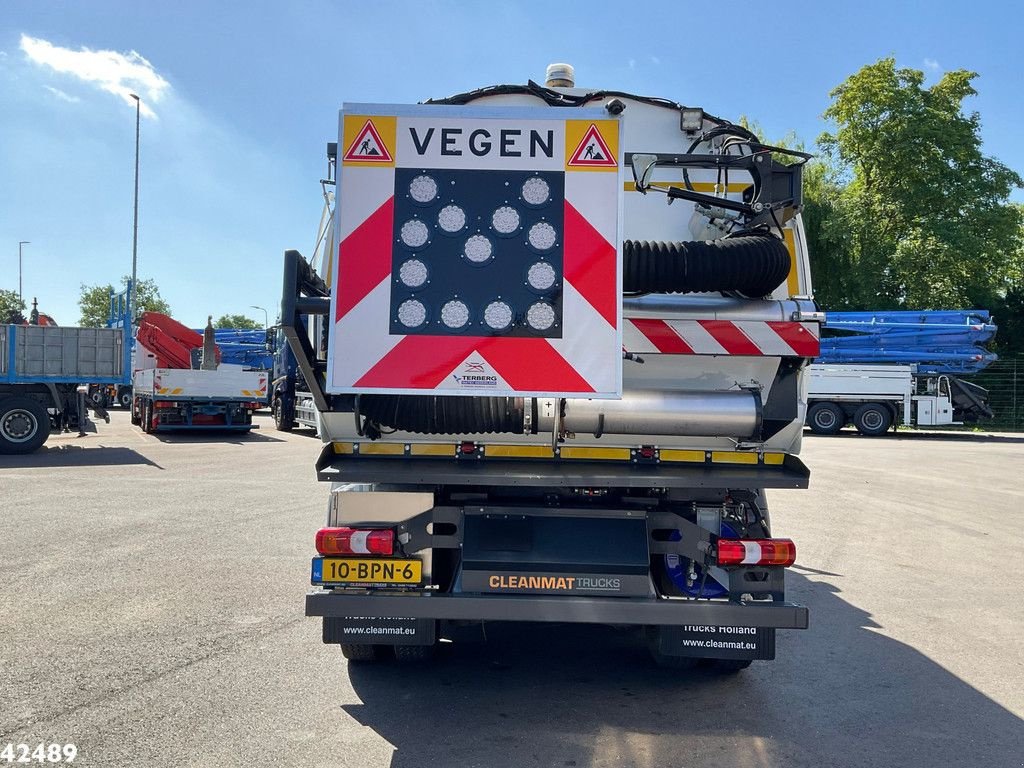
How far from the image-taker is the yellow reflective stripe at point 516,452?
411cm

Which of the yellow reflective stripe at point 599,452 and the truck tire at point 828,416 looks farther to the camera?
the truck tire at point 828,416

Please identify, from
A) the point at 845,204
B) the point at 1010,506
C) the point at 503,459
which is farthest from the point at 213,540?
the point at 845,204

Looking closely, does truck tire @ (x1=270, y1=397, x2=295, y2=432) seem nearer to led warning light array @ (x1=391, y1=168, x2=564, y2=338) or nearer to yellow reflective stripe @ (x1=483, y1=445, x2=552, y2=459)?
yellow reflective stripe @ (x1=483, y1=445, x2=552, y2=459)

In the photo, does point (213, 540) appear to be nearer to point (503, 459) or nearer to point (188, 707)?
point (188, 707)

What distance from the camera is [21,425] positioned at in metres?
Answer: 16.1

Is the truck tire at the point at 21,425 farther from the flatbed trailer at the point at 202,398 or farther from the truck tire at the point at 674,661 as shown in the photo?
the truck tire at the point at 674,661

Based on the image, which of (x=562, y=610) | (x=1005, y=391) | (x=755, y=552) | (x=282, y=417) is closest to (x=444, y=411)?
(x=562, y=610)

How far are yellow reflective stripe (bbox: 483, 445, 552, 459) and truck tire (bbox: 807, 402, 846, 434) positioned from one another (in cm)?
2388

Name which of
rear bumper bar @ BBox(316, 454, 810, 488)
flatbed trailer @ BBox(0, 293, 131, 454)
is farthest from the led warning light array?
flatbed trailer @ BBox(0, 293, 131, 454)

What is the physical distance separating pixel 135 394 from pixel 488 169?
937 inches

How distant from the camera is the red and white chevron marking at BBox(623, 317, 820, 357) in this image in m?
3.84

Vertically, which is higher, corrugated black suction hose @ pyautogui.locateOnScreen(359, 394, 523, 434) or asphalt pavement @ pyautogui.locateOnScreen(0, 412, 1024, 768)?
corrugated black suction hose @ pyautogui.locateOnScreen(359, 394, 523, 434)

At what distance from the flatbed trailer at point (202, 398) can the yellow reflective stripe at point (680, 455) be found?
18.4m

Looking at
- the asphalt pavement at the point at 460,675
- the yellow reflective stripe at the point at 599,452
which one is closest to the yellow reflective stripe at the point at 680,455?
the yellow reflective stripe at the point at 599,452
